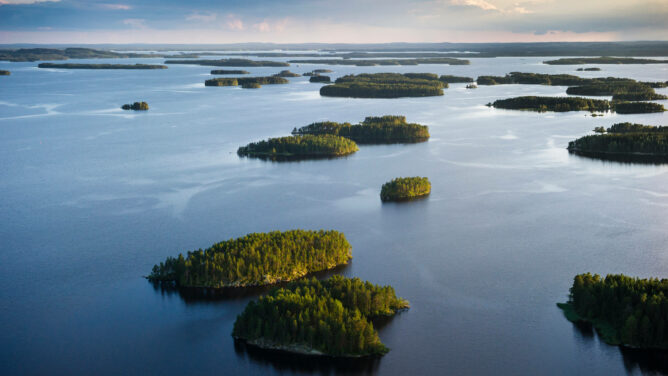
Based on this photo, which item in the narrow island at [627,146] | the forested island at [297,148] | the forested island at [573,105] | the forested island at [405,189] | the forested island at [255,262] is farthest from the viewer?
the forested island at [573,105]

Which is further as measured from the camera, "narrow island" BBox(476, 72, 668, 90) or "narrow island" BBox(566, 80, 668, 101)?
"narrow island" BBox(476, 72, 668, 90)

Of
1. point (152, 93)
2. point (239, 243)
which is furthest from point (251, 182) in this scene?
point (152, 93)

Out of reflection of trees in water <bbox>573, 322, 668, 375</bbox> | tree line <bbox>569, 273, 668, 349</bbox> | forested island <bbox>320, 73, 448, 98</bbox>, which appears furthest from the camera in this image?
forested island <bbox>320, 73, 448, 98</bbox>

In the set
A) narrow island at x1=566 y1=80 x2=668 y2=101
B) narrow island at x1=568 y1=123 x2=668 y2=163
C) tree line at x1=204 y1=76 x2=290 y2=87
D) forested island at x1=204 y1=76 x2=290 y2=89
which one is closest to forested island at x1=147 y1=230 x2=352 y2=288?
narrow island at x1=568 y1=123 x2=668 y2=163

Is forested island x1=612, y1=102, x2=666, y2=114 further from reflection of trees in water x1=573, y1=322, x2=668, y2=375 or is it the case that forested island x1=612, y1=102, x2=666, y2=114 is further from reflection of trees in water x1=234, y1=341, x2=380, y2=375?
reflection of trees in water x1=234, y1=341, x2=380, y2=375

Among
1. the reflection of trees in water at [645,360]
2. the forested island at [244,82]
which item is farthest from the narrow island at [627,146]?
the forested island at [244,82]

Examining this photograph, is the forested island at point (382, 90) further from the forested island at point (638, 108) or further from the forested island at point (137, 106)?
the forested island at point (638, 108)
